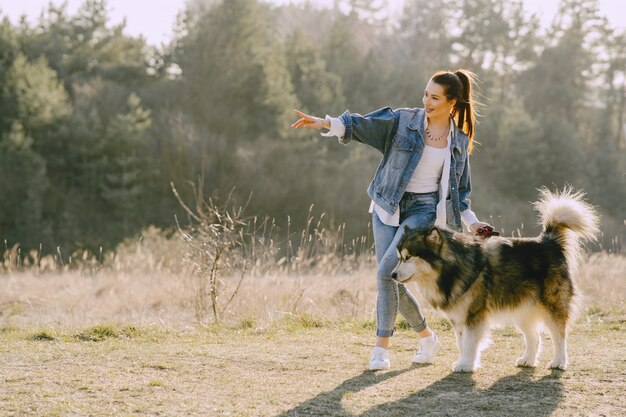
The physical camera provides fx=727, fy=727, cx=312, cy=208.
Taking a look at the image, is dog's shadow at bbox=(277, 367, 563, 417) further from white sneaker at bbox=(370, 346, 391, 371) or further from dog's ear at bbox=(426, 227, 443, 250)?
dog's ear at bbox=(426, 227, 443, 250)

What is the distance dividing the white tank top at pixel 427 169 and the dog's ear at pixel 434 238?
0.37 meters

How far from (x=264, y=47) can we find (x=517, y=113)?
12348mm

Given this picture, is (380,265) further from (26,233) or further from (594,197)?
(594,197)

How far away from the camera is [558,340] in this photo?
481cm

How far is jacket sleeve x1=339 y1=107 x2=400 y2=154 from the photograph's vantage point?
4.68 metres

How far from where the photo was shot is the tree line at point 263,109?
86.9 ft

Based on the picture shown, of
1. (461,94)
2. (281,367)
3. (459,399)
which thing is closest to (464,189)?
(461,94)

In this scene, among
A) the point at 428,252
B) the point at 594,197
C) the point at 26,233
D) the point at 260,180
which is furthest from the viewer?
the point at 594,197

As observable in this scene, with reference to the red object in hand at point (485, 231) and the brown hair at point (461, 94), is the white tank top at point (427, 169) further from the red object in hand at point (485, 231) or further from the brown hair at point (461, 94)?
the red object in hand at point (485, 231)

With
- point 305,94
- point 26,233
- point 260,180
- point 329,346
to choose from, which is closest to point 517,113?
point 305,94

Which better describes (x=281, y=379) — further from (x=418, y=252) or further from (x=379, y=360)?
(x=418, y=252)

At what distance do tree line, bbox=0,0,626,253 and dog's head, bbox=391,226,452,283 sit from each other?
1870 centimetres

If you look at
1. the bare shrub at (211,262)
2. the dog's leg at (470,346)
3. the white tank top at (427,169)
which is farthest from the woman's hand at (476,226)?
the bare shrub at (211,262)

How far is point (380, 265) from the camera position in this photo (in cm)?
471
